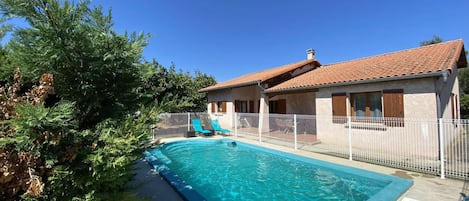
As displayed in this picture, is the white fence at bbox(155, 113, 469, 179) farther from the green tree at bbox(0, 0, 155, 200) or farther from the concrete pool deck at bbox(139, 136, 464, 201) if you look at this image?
the green tree at bbox(0, 0, 155, 200)

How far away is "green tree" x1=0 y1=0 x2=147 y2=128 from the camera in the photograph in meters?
2.32

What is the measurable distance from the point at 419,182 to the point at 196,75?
1118 inches

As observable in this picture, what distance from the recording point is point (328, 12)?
18.6 metres

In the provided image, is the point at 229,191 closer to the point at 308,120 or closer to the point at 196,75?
the point at 308,120

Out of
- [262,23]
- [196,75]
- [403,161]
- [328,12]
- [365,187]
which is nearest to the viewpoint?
[365,187]

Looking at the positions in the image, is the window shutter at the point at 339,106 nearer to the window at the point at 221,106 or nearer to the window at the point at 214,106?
the window at the point at 221,106

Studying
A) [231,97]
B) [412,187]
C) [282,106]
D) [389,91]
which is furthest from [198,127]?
[412,187]

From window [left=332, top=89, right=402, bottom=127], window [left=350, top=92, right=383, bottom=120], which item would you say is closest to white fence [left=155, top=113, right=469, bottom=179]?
window [left=332, top=89, right=402, bottom=127]

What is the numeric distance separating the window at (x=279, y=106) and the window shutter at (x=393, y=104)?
9.61 metres

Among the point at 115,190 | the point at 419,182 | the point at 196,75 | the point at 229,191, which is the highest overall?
the point at 196,75

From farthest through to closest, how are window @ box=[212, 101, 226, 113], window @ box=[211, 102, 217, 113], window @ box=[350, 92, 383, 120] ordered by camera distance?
window @ box=[211, 102, 217, 113] < window @ box=[212, 101, 226, 113] < window @ box=[350, 92, 383, 120]

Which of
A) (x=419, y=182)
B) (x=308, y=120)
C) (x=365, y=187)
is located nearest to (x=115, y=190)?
(x=365, y=187)

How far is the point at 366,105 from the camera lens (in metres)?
11.0

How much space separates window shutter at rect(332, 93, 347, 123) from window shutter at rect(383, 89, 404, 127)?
6.15 ft
